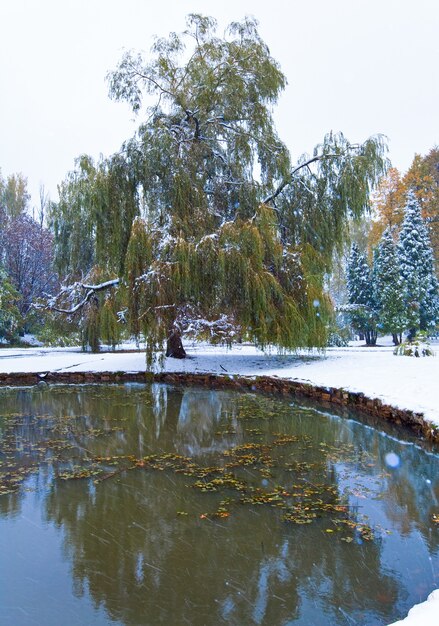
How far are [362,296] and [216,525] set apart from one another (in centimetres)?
2581

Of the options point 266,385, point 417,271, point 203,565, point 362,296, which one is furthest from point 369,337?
point 203,565

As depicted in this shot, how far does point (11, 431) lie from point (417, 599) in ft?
21.4

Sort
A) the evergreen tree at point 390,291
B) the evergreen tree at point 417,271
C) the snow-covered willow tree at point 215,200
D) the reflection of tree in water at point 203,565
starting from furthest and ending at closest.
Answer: the evergreen tree at point 417,271
the evergreen tree at point 390,291
the snow-covered willow tree at point 215,200
the reflection of tree in water at point 203,565

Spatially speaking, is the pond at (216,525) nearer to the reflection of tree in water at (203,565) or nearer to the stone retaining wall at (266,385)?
the reflection of tree in water at (203,565)

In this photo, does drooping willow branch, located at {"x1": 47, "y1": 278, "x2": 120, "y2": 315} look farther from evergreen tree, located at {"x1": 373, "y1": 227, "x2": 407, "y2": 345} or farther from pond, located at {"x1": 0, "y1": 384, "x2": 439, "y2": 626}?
evergreen tree, located at {"x1": 373, "y1": 227, "x2": 407, "y2": 345}

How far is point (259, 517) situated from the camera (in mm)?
4367

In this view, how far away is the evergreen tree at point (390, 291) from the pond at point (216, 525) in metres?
18.8

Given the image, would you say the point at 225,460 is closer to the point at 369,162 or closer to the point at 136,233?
the point at 136,233

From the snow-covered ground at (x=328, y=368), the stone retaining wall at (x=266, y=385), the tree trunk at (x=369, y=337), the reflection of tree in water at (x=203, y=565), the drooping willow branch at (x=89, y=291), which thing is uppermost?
the drooping willow branch at (x=89, y=291)

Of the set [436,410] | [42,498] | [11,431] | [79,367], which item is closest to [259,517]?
[42,498]

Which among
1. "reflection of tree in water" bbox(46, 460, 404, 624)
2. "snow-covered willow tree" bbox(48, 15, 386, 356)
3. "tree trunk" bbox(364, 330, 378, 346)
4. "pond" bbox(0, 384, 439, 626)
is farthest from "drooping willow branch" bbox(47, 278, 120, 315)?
"tree trunk" bbox(364, 330, 378, 346)

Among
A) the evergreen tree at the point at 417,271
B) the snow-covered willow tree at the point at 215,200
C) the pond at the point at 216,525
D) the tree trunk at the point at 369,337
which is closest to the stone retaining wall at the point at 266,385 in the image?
the pond at the point at 216,525

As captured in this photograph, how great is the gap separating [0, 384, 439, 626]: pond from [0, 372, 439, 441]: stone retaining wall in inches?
17.7

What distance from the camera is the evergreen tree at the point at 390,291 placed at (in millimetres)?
25219
